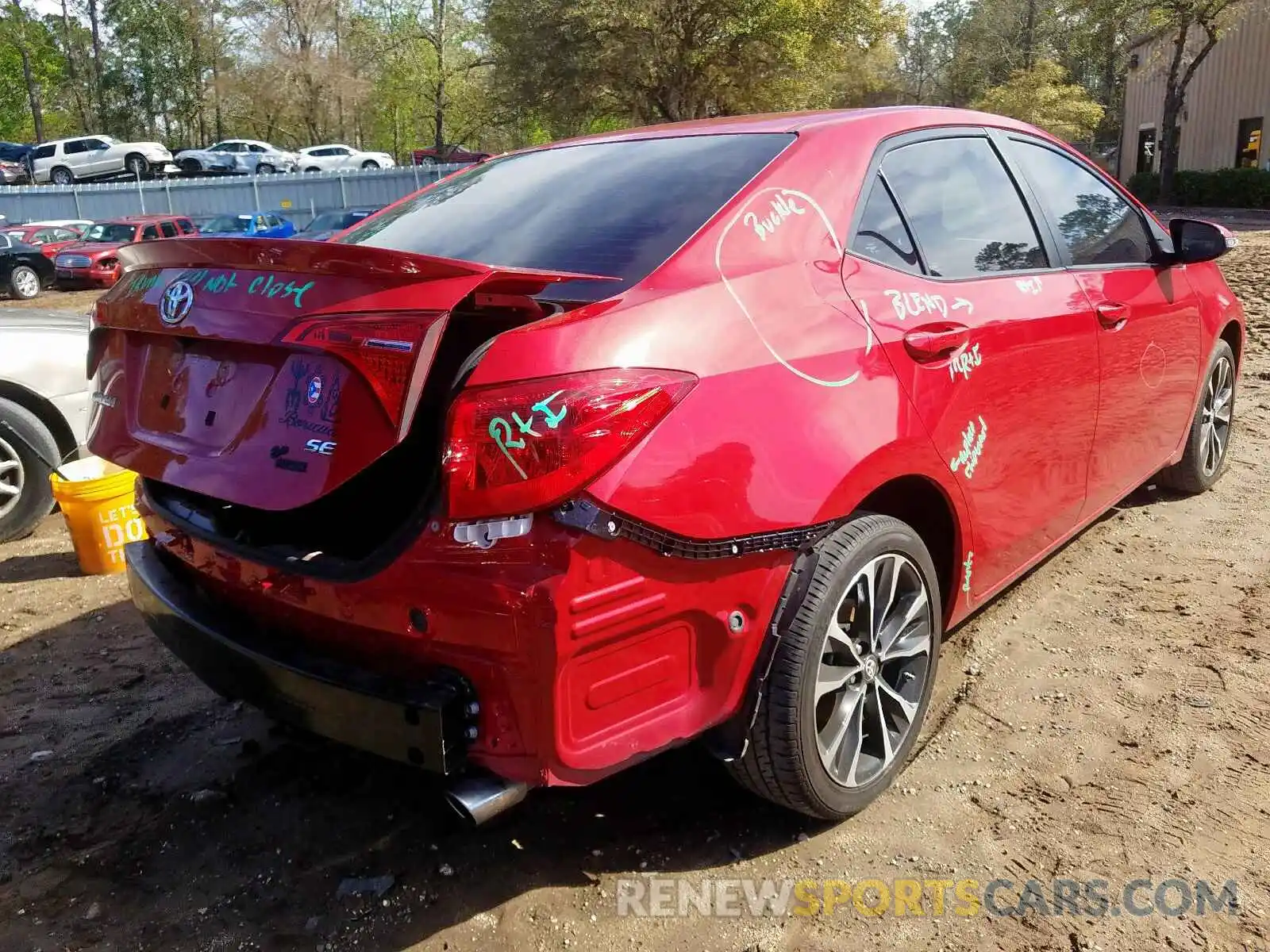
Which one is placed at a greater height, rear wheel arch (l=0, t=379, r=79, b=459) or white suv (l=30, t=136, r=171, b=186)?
white suv (l=30, t=136, r=171, b=186)

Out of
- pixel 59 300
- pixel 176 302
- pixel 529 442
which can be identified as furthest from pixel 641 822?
pixel 59 300

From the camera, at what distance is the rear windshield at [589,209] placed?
2.38 metres

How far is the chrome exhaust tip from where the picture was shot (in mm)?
1982

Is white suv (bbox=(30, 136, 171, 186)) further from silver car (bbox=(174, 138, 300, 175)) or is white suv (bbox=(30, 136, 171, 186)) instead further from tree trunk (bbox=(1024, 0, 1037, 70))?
tree trunk (bbox=(1024, 0, 1037, 70))

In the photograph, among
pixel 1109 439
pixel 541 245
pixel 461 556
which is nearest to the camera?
pixel 461 556

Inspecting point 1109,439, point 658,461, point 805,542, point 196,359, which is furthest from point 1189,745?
point 196,359

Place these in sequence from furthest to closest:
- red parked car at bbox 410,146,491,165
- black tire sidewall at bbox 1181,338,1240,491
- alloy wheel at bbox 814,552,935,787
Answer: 1. red parked car at bbox 410,146,491,165
2. black tire sidewall at bbox 1181,338,1240,491
3. alloy wheel at bbox 814,552,935,787

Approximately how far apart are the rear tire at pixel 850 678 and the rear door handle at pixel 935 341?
427mm

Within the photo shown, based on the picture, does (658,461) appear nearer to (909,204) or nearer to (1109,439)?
(909,204)

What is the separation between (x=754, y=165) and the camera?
8.46 feet

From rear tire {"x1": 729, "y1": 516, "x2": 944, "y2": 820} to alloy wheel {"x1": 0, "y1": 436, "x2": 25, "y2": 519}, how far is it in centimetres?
438

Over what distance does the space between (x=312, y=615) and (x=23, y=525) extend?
3.90 meters

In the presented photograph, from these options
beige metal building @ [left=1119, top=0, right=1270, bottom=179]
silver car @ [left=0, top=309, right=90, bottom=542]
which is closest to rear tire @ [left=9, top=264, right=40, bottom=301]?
silver car @ [left=0, top=309, right=90, bottom=542]

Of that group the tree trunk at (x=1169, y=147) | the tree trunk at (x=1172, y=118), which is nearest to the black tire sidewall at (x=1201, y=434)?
the tree trunk at (x=1172, y=118)
